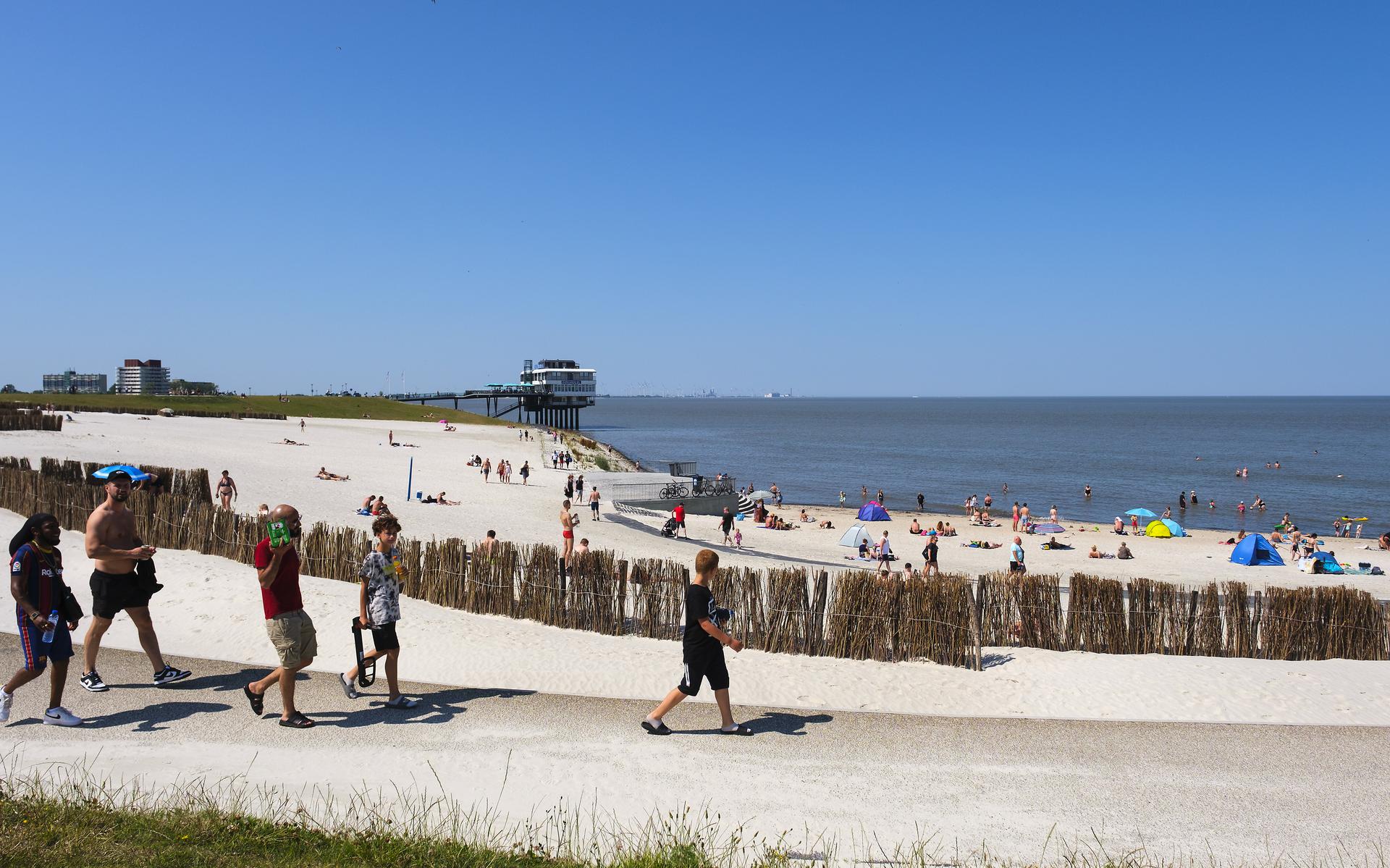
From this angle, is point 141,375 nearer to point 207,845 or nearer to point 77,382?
point 77,382

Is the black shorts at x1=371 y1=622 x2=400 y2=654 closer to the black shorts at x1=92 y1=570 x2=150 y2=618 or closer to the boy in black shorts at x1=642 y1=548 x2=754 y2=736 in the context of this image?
the black shorts at x1=92 y1=570 x2=150 y2=618

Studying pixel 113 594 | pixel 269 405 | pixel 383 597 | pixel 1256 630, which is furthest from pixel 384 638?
pixel 269 405

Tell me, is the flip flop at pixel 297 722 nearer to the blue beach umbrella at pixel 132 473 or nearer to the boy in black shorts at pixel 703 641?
the boy in black shorts at pixel 703 641

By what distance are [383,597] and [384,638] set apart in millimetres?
369

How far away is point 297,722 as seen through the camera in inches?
276

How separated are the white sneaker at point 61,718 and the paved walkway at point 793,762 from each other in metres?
0.09

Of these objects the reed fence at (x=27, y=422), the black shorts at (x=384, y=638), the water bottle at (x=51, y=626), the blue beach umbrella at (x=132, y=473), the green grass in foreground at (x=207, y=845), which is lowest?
the green grass in foreground at (x=207, y=845)

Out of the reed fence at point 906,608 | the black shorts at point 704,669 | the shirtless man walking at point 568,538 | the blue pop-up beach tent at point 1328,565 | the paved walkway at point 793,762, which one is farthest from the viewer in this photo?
the blue pop-up beach tent at point 1328,565

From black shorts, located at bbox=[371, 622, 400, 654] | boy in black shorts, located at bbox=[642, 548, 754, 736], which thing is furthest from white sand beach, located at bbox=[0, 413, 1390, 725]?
boy in black shorts, located at bbox=[642, 548, 754, 736]

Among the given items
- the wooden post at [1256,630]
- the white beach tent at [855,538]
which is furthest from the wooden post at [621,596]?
the white beach tent at [855,538]

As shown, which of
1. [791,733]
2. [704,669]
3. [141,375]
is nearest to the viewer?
[704,669]

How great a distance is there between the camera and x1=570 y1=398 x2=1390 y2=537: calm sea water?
45062 millimetres

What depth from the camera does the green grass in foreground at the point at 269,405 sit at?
227 feet

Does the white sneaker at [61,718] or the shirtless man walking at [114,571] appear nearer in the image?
the white sneaker at [61,718]
